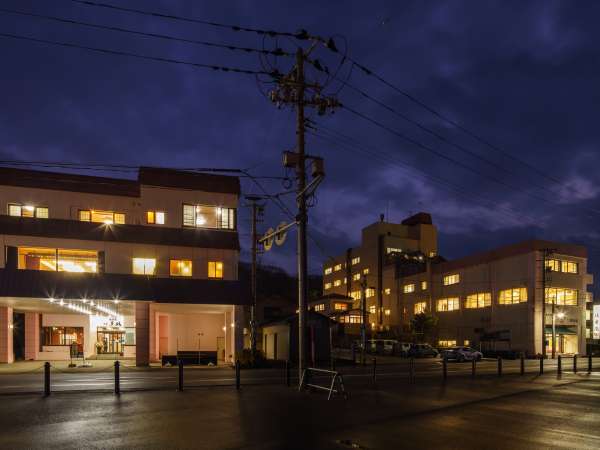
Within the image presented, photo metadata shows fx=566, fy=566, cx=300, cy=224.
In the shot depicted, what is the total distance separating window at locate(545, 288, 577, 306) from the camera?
5956 cm

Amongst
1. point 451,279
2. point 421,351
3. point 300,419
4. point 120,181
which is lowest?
point 421,351

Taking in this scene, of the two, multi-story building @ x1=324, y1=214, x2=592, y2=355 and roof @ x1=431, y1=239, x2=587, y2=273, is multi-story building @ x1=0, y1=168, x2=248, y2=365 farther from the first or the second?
roof @ x1=431, y1=239, x2=587, y2=273

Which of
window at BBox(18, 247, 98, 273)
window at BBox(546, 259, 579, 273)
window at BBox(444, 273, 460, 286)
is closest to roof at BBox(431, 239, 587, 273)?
window at BBox(546, 259, 579, 273)

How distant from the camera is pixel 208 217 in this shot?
124ft

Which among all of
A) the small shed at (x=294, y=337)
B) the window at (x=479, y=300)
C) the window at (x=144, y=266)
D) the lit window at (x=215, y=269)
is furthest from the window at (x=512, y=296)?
the window at (x=144, y=266)

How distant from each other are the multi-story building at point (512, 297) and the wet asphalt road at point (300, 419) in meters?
Result: 43.2

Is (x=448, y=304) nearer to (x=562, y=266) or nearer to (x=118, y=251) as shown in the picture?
(x=562, y=266)

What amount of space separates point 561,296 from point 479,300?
9.19 meters

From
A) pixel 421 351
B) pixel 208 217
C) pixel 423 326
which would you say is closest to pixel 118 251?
pixel 208 217

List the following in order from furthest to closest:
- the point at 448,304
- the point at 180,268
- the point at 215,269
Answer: the point at 448,304 → the point at 215,269 → the point at 180,268

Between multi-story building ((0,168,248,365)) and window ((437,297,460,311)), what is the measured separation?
3950cm

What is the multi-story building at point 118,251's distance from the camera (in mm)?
33688

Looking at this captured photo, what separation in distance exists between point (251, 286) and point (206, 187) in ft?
24.6

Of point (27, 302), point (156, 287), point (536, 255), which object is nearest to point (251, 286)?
point (156, 287)
